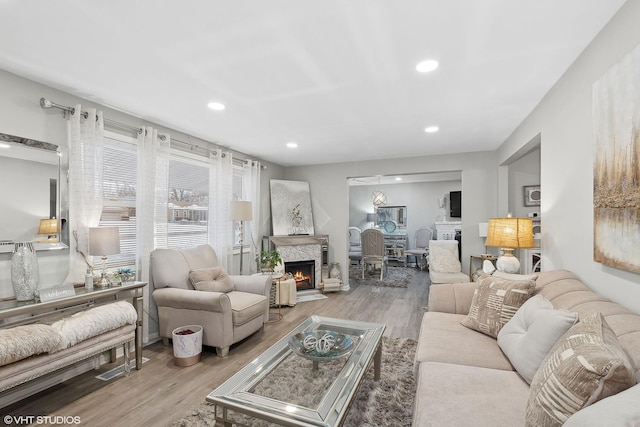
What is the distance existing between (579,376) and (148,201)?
357 centimetres

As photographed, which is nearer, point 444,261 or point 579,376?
point 579,376

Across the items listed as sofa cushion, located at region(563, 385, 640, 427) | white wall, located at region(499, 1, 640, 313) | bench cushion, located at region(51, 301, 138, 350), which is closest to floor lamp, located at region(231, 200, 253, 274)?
bench cushion, located at region(51, 301, 138, 350)

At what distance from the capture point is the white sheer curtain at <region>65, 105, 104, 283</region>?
2602 mm

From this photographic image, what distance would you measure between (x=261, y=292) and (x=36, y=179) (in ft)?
7.49

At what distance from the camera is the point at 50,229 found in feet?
8.10

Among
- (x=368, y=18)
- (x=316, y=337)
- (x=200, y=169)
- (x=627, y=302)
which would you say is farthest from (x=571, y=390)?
(x=200, y=169)

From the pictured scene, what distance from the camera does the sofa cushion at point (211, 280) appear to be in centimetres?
328

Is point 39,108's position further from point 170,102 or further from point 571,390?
point 571,390

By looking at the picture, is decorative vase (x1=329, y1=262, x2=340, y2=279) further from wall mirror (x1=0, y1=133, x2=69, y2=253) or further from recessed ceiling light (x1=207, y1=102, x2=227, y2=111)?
wall mirror (x1=0, y1=133, x2=69, y2=253)

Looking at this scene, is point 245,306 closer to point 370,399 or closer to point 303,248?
point 370,399

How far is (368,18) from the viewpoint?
1652 mm

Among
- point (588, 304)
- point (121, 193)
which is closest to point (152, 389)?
point (121, 193)

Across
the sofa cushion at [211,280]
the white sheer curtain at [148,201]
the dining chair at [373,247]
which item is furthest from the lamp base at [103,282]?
the dining chair at [373,247]

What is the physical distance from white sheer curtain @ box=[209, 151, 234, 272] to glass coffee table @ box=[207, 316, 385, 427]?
2369 millimetres
